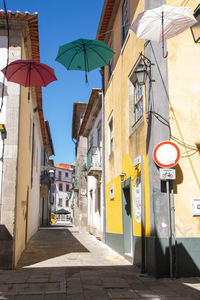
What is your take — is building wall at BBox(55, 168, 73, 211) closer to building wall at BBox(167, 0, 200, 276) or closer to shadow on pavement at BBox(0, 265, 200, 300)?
shadow on pavement at BBox(0, 265, 200, 300)

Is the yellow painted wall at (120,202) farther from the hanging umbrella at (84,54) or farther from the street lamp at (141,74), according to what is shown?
the hanging umbrella at (84,54)

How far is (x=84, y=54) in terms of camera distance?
8.21m

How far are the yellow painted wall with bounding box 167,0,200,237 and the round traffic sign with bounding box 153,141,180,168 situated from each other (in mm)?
342

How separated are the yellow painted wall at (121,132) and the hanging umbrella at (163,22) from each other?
6.04 feet

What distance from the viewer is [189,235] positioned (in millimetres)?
7531

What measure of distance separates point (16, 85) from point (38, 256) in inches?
207

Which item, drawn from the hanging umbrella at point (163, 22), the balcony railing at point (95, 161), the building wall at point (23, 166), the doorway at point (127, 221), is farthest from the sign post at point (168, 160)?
the balcony railing at point (95, 161)

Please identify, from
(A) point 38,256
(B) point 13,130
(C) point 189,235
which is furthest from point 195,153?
(A) point 38,256

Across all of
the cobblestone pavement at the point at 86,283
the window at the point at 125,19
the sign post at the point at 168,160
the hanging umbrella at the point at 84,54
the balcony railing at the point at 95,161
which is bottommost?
the cobblestone pavement at the point at 86,283

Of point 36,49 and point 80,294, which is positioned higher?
point 36,49

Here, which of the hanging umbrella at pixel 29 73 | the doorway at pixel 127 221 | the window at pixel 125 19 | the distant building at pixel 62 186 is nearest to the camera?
the hanging umbrella at pixel 29 73

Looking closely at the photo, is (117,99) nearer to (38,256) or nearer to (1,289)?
(38,256)

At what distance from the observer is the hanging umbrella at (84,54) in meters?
8.00

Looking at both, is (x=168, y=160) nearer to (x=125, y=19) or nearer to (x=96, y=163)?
(x=125, y=19)
